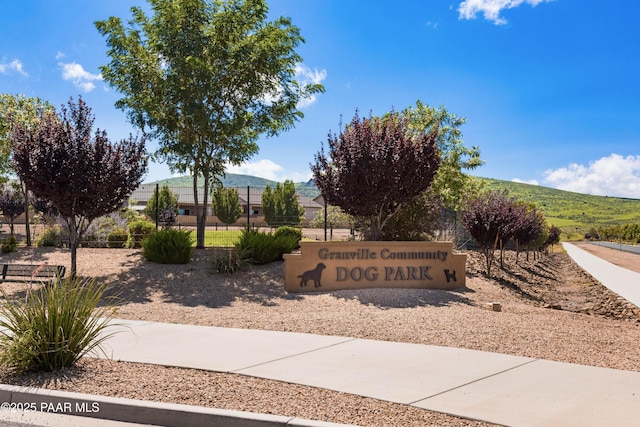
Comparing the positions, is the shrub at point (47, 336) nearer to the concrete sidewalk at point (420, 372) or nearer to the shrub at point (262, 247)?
the concrete sidewalk at point (420, 372)

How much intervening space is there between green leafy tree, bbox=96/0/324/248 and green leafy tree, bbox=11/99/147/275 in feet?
14.9

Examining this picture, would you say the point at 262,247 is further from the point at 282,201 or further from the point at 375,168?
the point at 282,201

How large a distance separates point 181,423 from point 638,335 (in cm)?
837

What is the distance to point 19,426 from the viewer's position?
5.15m

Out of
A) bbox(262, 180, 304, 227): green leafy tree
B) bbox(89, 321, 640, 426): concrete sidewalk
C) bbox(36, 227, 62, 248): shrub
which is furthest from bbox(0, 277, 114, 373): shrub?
bbox(262, 180, 304, 227): green leafy tree

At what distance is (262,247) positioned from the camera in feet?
56.0

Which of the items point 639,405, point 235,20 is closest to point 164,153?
point 235,20

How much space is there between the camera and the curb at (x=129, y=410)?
4.87 m

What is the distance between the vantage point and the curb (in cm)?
487

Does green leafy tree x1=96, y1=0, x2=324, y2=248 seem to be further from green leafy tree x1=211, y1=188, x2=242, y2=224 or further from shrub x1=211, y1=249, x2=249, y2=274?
green leafy tree x1=211, y1=188, x2=242, y2=224

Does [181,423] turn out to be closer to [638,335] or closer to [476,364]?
[476,364]

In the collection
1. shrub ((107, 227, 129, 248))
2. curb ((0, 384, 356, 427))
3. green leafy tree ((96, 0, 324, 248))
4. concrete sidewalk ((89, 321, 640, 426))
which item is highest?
green leafy tree ((96, 0, 324, 248))

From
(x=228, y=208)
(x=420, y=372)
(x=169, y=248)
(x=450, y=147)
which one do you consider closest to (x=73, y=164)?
(x=169, y=248)

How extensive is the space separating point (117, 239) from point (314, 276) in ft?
35.2
